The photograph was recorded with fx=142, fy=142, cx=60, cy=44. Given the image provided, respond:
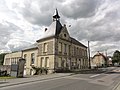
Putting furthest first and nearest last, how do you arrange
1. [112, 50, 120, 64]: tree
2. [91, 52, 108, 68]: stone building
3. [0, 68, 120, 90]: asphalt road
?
[112, 50, 120, 64]: tree → [91, 52, 108, 68]: stone building → [0, 68, 120, 90]: asphalt road

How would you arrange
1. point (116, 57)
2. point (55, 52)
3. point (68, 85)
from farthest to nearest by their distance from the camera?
1. point (116, 57)
2. point (55, 52)
3. point (68, 85)

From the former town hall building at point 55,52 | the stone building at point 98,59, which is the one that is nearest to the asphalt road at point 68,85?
the former town hall building at point 55,52

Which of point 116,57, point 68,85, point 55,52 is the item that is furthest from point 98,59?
point 68,85

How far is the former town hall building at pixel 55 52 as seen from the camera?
31650mm

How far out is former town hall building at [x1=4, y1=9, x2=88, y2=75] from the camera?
31650 mm

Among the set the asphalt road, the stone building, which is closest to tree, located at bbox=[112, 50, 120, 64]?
the stone building

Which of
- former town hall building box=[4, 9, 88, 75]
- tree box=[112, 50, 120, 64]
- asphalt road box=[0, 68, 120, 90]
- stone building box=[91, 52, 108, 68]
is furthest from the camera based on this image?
tree box=[112, 50, 120, 64]

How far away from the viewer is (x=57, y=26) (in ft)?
116

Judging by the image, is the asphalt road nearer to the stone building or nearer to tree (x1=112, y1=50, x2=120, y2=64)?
the stone building

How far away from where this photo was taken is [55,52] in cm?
3117

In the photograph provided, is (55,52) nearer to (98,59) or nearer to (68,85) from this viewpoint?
(68,85)

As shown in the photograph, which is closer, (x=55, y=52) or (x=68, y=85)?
(x=68, y=85)

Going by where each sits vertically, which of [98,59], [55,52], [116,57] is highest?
[116,57]

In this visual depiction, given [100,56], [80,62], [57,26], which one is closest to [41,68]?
[57,26]
